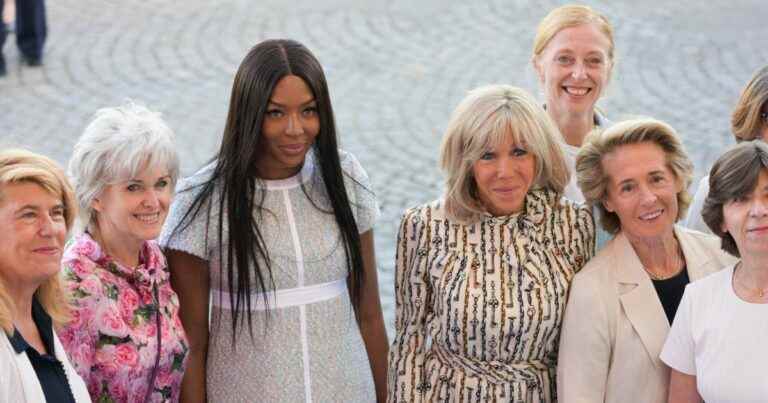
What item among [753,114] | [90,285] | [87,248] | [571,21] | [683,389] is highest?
[571,21]

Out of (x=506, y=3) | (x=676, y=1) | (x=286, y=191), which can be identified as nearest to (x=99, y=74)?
(x=506, y=3)

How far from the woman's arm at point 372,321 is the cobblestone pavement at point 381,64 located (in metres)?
3.78

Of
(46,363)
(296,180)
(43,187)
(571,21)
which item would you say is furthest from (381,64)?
(46,363)

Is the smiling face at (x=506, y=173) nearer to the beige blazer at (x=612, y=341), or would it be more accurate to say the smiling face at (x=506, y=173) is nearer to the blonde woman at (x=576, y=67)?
the beige blazer at (x=612, y=341)

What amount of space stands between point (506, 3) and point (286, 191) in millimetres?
9963

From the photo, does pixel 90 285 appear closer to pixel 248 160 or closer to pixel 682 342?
pixel 248 160

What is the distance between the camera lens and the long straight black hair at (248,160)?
4.30 m

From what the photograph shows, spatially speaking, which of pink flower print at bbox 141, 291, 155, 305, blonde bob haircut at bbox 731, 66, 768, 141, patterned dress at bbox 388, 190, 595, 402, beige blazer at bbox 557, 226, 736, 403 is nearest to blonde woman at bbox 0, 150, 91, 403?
pink flower print at bbox 141, 291, 155, 305

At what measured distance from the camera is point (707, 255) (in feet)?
14.7

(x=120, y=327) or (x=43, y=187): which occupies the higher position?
(x=43, y=187)

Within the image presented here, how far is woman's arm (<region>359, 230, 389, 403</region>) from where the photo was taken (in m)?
4.70

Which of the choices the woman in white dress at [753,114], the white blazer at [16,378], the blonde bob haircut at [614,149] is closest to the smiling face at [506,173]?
the blonde bob haircut at [614,149]

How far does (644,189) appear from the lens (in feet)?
14.4

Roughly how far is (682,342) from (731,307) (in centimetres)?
20
